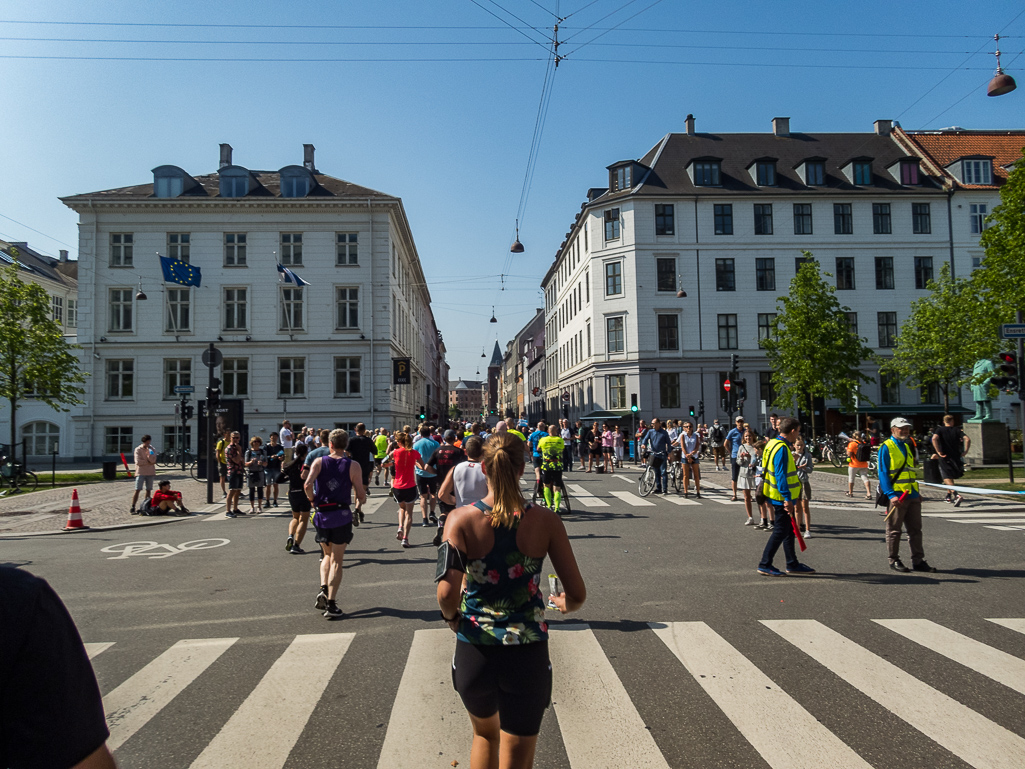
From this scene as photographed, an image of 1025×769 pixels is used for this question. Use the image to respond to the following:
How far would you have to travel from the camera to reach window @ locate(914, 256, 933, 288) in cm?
4322

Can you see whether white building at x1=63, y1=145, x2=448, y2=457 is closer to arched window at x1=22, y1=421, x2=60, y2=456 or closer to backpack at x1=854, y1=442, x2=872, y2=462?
arched window at x1=22, y1=421, x2=60, y2=456

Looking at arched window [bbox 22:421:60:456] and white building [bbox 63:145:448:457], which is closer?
white building [bbox 63:145:448:457]

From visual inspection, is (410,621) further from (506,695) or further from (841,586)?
(841,586)

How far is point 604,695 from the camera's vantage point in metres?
4.54

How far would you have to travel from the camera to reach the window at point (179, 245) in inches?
1427

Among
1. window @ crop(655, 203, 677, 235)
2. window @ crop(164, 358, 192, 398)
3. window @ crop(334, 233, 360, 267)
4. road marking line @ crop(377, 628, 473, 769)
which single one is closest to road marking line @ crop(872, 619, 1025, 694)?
road marking line @ crop(377, 628, 473, 769)

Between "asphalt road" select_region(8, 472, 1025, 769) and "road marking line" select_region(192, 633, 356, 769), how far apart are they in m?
0.02

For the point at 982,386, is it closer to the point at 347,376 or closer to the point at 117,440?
the point at 347,376

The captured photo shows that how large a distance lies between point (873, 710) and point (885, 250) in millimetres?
45718

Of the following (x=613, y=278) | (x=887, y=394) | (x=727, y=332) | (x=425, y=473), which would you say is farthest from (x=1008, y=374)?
(x=887, y=394)

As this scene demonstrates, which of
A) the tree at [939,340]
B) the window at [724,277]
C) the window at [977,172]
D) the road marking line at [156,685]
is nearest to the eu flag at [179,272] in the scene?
the road marking line at [156,685]

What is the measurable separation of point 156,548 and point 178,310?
2881cm

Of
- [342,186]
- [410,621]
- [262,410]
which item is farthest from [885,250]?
[410,621]

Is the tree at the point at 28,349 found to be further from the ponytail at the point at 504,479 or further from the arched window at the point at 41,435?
the ponytail at the point at 504,479
